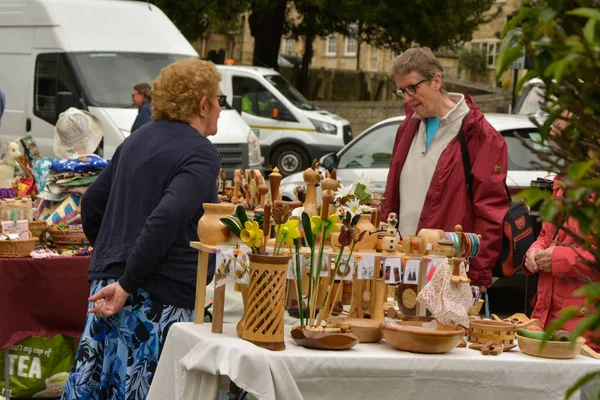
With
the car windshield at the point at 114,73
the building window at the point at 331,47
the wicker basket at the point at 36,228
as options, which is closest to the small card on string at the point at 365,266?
the wicker basket at the point at 36,228

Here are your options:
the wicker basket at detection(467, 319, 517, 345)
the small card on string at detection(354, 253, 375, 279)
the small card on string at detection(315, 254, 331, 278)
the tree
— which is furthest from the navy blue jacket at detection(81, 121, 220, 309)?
the tree

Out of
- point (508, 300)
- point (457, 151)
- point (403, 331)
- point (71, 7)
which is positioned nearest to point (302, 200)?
point (457, 151)

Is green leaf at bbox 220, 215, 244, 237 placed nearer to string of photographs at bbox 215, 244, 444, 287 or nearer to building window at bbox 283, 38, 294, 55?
string of photographs at bbox 215, 244, 444, 287

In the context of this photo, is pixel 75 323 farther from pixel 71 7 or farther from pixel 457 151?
pixel 71 7

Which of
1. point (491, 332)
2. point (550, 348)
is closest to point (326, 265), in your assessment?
point (491, 332)

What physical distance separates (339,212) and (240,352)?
0.90 metres

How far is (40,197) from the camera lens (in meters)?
7.17

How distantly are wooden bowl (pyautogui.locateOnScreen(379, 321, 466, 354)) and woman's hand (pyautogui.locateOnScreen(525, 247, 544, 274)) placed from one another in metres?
0.97

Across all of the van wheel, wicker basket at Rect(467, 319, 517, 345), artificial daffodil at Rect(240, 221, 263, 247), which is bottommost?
the van wheel

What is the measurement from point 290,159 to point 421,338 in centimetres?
1936

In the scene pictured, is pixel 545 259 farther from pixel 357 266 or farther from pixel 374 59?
pixel 374 59

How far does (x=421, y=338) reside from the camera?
12.6 feet

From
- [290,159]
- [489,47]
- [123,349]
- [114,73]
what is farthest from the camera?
[489,47]

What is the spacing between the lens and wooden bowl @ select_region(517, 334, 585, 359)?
3916mm
